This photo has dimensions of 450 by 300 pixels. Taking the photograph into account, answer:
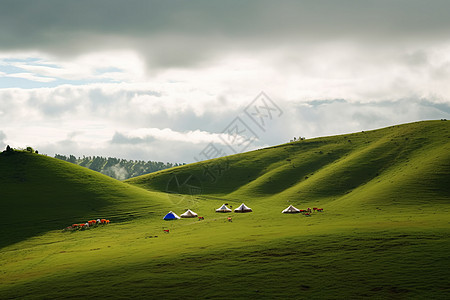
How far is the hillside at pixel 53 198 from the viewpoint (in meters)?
80.0

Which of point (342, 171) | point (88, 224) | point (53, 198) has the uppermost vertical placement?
point (342, 171)

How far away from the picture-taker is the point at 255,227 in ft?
193

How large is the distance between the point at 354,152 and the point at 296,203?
4904 centimetres

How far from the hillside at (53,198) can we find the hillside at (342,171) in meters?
29.5

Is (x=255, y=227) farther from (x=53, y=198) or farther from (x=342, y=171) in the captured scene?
(x=342, y=171)

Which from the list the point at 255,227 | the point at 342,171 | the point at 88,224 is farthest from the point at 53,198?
the point at 342,171

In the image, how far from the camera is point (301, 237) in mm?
43094

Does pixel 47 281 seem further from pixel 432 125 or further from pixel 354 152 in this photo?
pixel 432 125

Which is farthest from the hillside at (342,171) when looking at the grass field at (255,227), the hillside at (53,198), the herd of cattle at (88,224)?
the herd of cattle at (88,224)

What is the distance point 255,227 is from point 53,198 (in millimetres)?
62402

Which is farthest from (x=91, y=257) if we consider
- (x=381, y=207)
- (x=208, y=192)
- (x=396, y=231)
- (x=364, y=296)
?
(x=208, y=192)

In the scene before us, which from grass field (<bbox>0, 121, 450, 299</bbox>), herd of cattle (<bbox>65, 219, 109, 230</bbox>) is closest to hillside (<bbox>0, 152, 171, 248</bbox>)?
grass field (<bbox>0, 121, 450, 299</bbox>)

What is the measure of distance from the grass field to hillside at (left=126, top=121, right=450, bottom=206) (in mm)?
531

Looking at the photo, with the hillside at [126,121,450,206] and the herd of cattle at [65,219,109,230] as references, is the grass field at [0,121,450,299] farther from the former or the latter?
the herd of cattle at [65,219,109,230]
